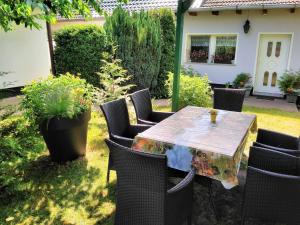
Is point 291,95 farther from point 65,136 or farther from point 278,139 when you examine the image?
point 65,136

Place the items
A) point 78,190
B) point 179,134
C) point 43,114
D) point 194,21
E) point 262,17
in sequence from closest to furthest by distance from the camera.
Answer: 1. point 179,134
2. point 78,190
3. point 43,114
4. point 262,17
5. point 194,21

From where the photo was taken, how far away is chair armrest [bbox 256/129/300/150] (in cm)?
316

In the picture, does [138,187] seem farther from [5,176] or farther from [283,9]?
[283,9]

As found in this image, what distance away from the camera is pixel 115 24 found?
803 cm

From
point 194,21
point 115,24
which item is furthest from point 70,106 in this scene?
point 194,21

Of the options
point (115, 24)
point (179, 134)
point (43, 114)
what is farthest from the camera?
point (115, 24)

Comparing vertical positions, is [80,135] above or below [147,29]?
below

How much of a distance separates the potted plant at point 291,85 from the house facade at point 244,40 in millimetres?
394

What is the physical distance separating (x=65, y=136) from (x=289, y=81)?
757cm

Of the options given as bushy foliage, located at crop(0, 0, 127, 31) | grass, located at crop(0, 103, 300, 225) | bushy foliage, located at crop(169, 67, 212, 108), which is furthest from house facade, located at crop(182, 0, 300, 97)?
bushy foliage, located at crop(0, 0, 127, 31)

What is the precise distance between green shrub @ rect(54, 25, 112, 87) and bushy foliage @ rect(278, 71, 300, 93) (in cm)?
577

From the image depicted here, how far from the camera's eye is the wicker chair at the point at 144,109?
3.81 m

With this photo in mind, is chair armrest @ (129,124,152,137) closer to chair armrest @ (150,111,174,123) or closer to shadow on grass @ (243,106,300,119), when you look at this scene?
chair armrest @ (150,111,174,123)

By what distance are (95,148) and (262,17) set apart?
24.8 ft
